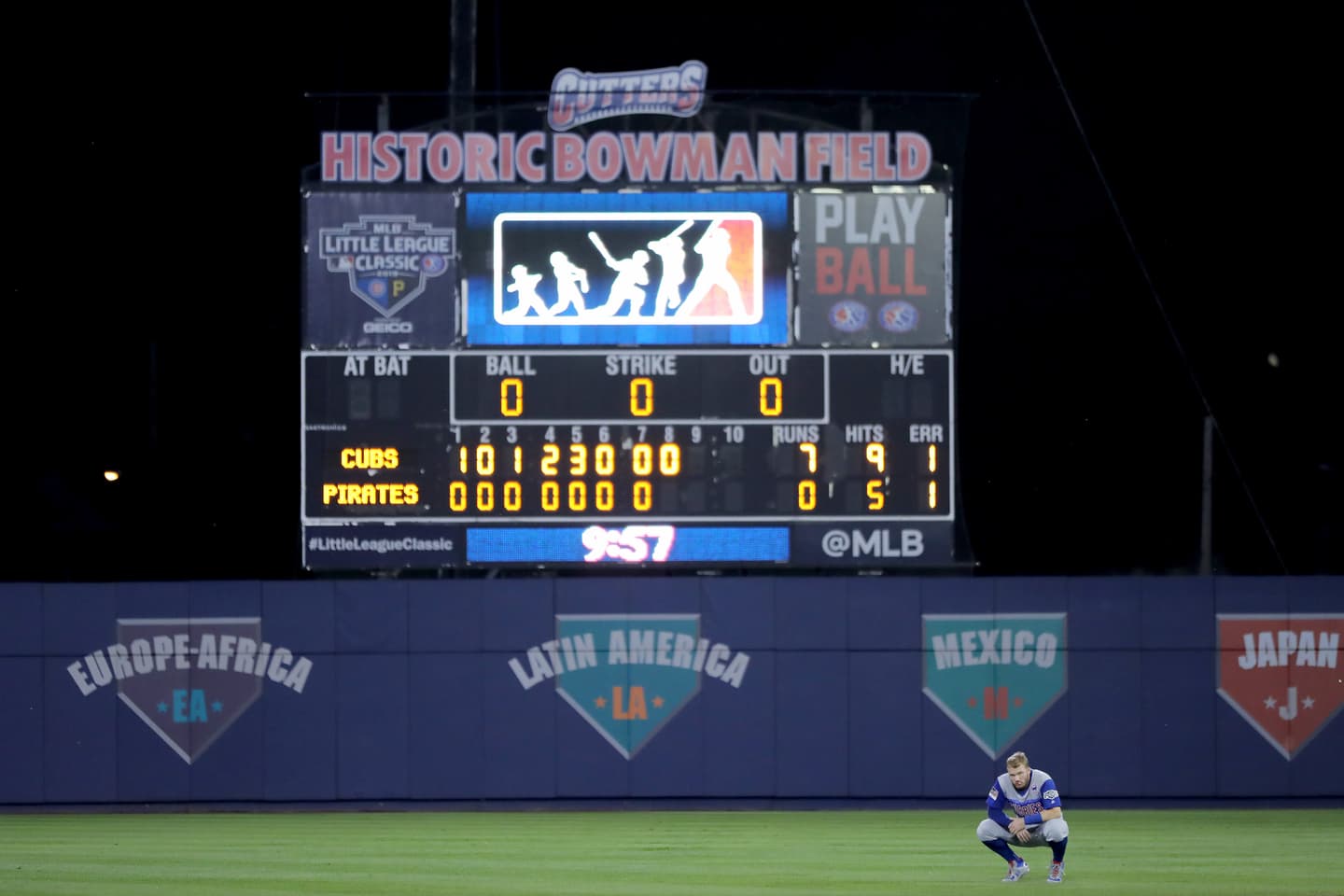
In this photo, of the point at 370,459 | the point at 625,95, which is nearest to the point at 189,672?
the point at 370,459

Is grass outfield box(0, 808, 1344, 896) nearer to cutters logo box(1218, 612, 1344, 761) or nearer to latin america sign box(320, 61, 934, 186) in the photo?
cutters logo box(1218, 612, 1344, 761)

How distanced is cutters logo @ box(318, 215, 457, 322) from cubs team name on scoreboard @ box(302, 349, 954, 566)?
0.58 m

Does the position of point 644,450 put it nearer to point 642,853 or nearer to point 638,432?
point 638,432

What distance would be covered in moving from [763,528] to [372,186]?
5013 mm

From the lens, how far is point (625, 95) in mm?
19828

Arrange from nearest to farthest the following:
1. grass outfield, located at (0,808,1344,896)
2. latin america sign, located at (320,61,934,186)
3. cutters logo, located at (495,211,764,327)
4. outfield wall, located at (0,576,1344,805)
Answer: grass outfield, located at (0,808,1344,896) < cutters logo, located at (495,211,764,327) < latin america sign, located at (320,61,934,186) < outfield wall, located at (0,576,1344,805)

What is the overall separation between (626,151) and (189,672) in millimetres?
7348

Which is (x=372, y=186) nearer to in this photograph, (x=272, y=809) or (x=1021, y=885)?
(x=272, y=809)

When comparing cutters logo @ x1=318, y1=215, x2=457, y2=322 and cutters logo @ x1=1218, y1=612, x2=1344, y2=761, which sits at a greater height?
cutters logo @ x1=318, y1=215, x2=457, y2=322

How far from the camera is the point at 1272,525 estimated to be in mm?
37938

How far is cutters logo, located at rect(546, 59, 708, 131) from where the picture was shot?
64.8 feet

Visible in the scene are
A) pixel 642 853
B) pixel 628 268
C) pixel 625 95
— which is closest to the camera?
pixel 642 853

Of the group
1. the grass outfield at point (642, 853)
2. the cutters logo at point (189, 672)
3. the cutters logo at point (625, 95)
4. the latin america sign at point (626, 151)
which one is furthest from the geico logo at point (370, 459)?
the cutters logo at point (625, 95)

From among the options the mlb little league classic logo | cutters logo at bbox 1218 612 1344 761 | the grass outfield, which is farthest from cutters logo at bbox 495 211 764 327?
cutters logo at bbox 1218 612 1344 761
